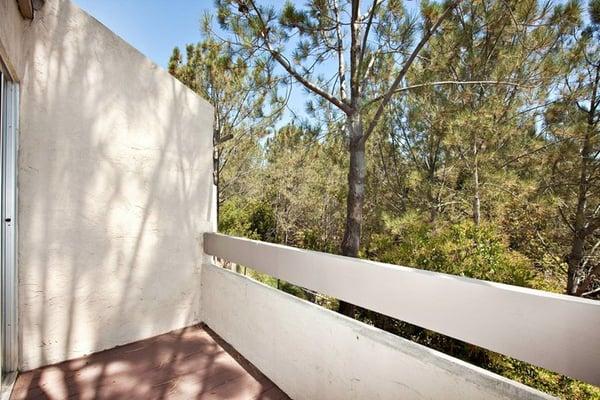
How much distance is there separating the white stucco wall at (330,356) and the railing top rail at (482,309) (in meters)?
0.11

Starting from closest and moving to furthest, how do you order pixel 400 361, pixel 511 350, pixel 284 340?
pixel 511 350, pixel 400 361, pixel 284 340

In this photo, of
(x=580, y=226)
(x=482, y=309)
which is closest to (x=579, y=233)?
(x=580, y=226)

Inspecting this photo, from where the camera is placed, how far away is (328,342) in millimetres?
1485

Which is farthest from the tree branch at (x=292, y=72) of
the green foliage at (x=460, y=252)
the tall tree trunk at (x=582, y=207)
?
the tall tree trunk at (x=582, y=207)

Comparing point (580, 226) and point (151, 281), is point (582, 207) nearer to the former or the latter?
point (580, 226)

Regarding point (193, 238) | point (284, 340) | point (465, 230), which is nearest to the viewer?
point (284, 340)

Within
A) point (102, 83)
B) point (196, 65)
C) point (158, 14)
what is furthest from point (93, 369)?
point (196, 65)

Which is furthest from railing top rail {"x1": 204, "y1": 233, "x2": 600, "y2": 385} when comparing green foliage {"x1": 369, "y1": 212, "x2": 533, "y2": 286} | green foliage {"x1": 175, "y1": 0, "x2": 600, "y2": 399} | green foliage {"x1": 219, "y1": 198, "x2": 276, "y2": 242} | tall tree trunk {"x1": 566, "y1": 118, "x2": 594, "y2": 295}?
green foliage {"x1": 219, "y1": 198, "x2": 276, "y2": 242}

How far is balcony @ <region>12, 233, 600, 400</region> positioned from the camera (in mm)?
903

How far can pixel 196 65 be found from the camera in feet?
21.9

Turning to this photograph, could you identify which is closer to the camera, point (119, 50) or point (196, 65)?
point (119, 50)

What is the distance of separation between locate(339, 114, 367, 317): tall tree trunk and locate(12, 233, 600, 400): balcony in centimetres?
211

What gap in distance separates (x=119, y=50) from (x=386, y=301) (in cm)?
235

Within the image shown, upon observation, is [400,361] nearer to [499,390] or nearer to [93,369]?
[499,390]
